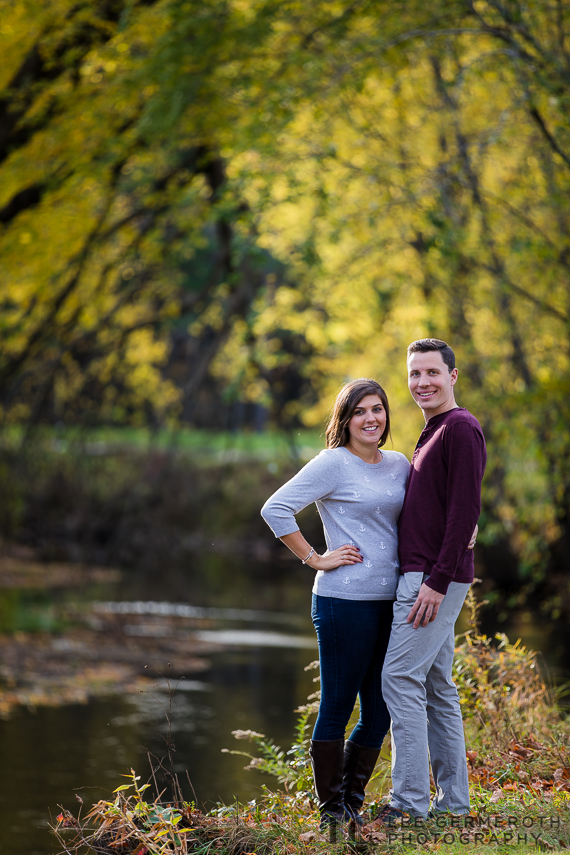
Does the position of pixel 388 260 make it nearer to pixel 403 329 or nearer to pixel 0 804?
pixel 403 329

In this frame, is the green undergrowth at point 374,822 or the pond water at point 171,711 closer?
the green undergrowth at point 374,822

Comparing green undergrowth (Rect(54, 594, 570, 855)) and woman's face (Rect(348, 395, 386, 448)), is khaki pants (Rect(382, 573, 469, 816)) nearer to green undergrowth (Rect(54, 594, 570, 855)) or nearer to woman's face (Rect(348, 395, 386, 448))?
green undergrowth (Rect(54, 594, 570, 855))

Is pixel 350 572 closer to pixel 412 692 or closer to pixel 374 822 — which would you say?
pixel 412 692

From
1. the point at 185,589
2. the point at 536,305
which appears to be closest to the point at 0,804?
the point at 536,305

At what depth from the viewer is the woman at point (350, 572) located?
3416mm

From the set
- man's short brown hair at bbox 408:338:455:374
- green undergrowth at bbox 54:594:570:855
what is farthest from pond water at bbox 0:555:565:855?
man's short brown hair at bbox 408:338:455:374

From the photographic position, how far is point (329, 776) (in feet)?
11.2

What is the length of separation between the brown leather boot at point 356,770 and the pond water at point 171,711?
0.69 m

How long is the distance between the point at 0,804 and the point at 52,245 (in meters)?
6.62

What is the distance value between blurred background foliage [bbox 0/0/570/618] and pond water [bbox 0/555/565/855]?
94.6 inches

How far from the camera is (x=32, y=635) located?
37.8 ft

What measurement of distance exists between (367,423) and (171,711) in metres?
2.26

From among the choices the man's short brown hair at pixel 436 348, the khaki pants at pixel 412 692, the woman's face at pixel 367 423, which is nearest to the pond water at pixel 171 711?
the khaki pants at pixel 412 692

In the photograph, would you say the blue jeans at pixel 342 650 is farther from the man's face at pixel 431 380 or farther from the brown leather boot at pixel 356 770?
the man's face at pixel 431 380
